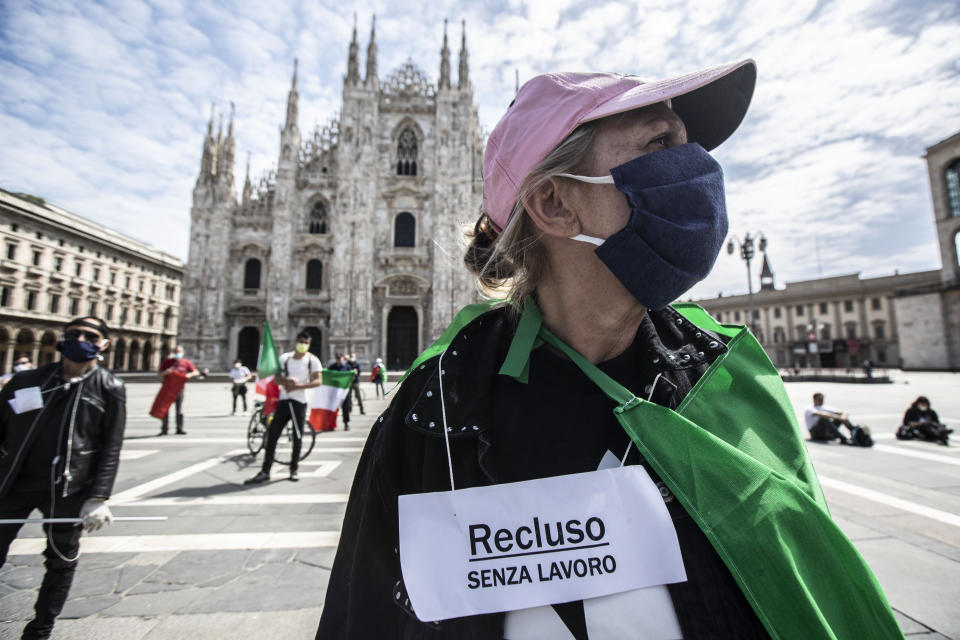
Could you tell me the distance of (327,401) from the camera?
6441 mm

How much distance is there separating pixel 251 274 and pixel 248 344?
4316 millimetres

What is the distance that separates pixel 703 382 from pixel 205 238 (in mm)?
30230

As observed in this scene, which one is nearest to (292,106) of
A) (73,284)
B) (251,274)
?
(251,274)

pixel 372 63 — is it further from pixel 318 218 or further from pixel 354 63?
pixel 318 218

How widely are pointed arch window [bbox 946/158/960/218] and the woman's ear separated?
44509 millimetres

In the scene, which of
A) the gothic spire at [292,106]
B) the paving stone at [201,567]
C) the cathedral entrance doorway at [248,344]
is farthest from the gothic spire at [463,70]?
the paving stone at [201,567]

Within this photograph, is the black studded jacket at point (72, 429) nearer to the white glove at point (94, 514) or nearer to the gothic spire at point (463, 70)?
the white glove at point (94, 514)

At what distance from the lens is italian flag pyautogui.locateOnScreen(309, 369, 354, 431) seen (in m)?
6.38

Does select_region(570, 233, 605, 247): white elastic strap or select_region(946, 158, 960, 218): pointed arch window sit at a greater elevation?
select_region(946, 158, 960, 218): pointed arch window

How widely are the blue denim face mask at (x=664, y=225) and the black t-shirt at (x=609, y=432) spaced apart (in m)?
0.15

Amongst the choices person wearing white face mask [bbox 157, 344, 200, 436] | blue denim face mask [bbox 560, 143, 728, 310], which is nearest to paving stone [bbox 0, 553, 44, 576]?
blue denim face mask [bbox 560, 143, 728, 310]

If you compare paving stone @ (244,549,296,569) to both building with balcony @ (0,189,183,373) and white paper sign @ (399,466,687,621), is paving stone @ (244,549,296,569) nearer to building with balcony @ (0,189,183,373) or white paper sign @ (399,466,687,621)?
white paper sign @ (399,466,687,621)

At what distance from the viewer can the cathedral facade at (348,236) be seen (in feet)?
82.9

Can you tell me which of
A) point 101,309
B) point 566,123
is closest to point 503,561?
point 566,123
